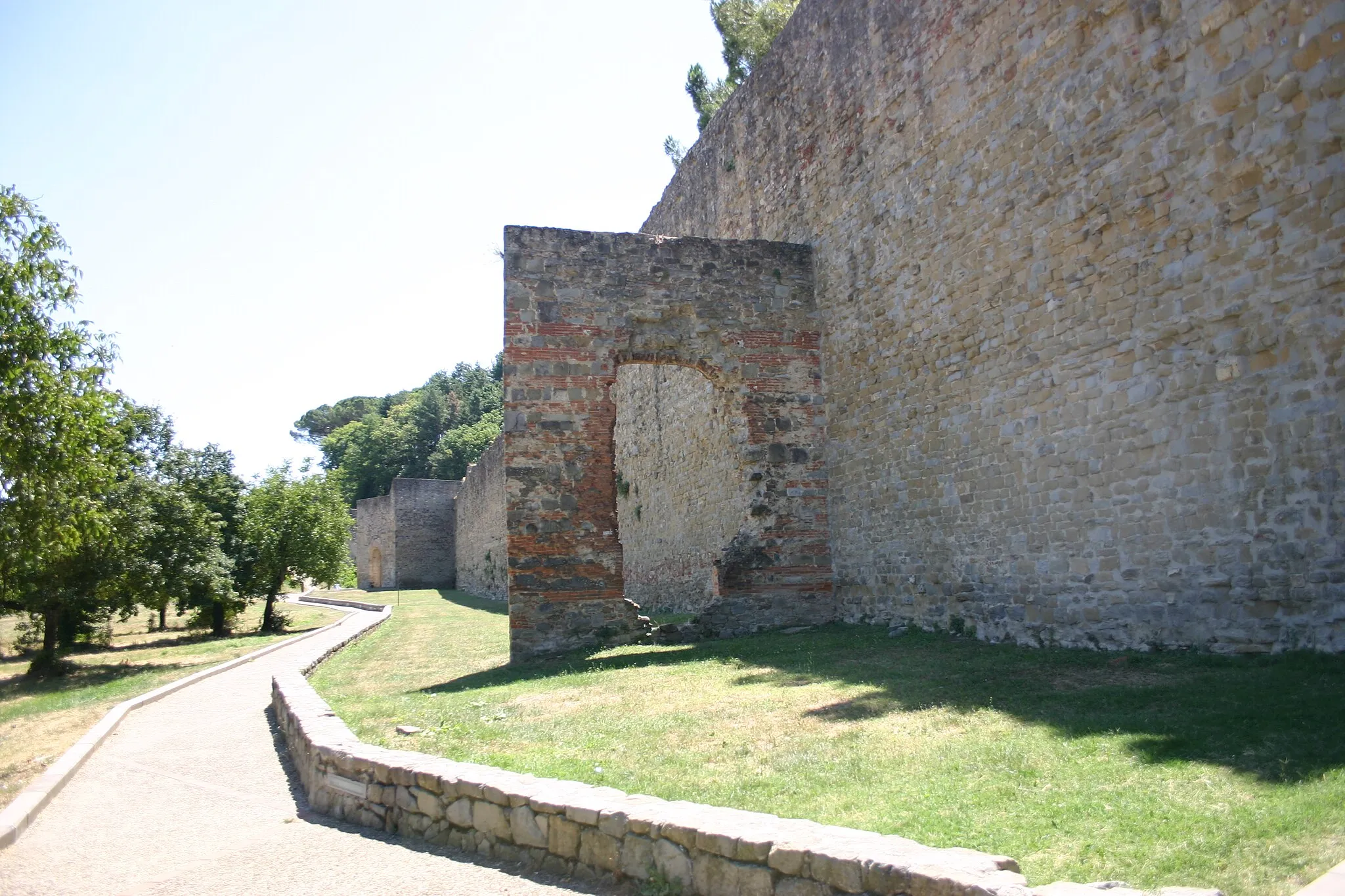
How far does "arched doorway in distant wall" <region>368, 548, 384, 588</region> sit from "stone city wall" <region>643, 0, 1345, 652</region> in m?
38.3

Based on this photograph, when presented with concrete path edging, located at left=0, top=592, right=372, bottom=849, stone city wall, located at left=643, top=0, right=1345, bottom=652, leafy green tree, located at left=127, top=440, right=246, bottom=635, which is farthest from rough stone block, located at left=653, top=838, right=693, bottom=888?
leafy green tree, located at left=127, top=440, right=246, bottom=635

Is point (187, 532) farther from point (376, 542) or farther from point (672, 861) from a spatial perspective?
point (376, 542)

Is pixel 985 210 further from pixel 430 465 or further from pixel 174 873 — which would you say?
pixel 430 465

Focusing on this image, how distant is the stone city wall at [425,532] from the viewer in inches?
1725

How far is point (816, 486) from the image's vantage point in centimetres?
1287

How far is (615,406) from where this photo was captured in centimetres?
1228

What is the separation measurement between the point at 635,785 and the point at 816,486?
8.29 meters

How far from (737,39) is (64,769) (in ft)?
85.8

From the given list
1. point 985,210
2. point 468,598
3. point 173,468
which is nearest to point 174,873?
point 985,210

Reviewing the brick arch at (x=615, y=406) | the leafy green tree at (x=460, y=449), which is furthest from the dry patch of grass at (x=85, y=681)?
the leafy green tree at (x=460, y=449)

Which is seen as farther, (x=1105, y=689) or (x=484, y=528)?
(x=484, y=528)

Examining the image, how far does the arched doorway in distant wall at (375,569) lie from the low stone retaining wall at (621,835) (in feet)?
139

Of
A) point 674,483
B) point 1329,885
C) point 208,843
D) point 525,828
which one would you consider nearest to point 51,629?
point 674,483

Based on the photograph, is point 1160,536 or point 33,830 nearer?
point 33,830
